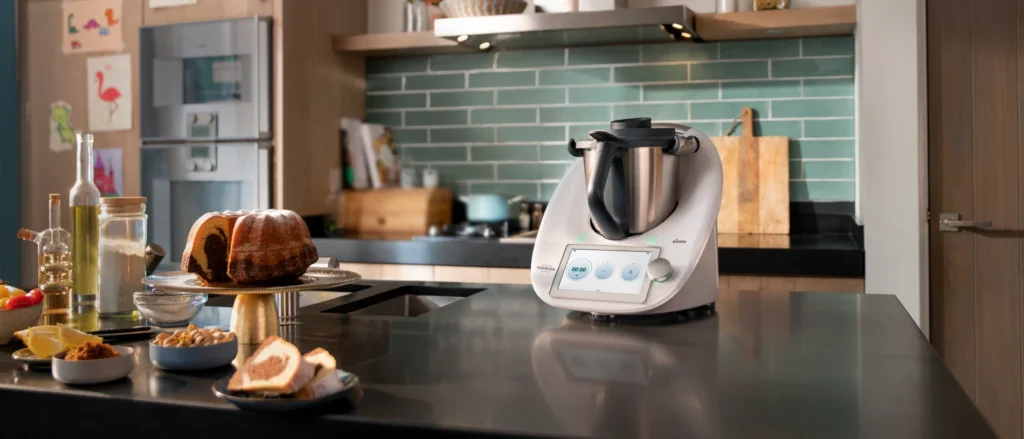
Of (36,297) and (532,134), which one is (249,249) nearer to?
(36,297)

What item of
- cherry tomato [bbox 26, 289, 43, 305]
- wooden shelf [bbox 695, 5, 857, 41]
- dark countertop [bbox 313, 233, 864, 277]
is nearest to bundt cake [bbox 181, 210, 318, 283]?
cherry tomato [bbox 26, 289, 43, 305]

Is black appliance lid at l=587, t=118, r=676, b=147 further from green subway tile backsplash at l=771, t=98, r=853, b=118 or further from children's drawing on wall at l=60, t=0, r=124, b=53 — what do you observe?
children's drawing on wall at l=60, t=0, r=124, b=53

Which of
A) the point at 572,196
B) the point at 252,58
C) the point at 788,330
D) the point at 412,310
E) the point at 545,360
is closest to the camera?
the point at 545,360

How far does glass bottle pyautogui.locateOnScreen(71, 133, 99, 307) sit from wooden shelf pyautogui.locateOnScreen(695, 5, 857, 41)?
2.19 metres

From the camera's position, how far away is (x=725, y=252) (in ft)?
9.07

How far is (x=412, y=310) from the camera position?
192 cm

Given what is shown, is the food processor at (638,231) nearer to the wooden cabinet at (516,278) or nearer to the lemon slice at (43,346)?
the lemon slice at (43,346)

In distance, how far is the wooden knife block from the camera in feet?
11.8

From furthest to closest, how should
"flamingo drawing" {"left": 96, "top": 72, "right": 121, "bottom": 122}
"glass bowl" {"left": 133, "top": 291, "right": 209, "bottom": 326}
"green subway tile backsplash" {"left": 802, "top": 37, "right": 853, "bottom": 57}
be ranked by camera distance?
"flamingo drawing" {"left": 96, "top": 72, "right": 121, "bottom": 122} → "green subway tile backsplash" {"left": 802, "top": 37, "right": 853, "bottom": 57} → "glass bowl" {"left": 133, "top": 291, "right": 209, "bottom": 326}

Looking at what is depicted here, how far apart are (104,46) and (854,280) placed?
289 centimetres

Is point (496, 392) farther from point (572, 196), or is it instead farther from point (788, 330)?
point (572, 196)

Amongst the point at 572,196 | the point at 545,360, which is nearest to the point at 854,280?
the point at 572,196

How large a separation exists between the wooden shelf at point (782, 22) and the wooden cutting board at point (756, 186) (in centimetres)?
37

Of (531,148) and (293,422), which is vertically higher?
(531,148)
